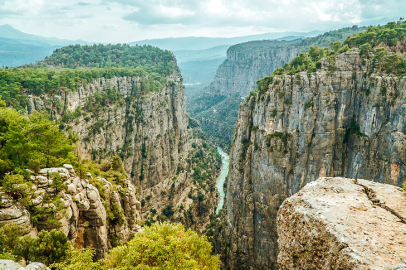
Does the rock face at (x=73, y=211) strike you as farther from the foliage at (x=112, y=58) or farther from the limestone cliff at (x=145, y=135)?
the foliage at (x=112, y=58)

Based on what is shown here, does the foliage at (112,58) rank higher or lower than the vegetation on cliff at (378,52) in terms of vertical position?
higher

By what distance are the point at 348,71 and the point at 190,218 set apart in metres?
62.8

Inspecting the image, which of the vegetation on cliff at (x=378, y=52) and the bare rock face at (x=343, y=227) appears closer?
the bare rock face at (x=343, y=227)

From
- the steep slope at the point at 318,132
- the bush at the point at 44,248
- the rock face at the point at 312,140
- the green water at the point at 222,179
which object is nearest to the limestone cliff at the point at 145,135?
the green water at the point at 222,179

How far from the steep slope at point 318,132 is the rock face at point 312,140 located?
4.5 inches

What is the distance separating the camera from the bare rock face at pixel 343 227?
5844 millimetres

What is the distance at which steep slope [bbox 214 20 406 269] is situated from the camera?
3738cm

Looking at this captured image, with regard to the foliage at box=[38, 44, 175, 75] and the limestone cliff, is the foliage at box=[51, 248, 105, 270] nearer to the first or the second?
the limestone cliff

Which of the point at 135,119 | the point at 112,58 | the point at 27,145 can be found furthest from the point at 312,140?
the point at 112,58

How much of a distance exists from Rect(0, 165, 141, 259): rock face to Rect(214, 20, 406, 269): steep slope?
31.2 meters

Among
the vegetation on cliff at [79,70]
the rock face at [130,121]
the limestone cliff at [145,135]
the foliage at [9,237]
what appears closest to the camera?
the foliage at [9,237]

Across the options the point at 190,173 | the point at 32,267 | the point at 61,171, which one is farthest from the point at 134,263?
the point at 190,173

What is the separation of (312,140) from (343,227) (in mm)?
42068

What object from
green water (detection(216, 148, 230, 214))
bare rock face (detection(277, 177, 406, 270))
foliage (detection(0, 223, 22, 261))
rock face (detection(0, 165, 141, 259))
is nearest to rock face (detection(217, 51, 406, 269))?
rock face (detection(0, 165, 141, 259))
